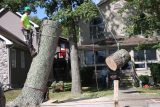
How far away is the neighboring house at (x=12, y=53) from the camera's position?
2592cm

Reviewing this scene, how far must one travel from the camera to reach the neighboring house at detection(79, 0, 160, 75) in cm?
3169

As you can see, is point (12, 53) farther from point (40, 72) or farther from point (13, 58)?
point (40, 72)

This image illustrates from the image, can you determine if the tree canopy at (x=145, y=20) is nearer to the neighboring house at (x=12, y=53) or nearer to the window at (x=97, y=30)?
the neighboring house at (x=12, y=53)

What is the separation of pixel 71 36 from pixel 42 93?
848 centimetres

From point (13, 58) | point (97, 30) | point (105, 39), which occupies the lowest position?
point (13, 58)

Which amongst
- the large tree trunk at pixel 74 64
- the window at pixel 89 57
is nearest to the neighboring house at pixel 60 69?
the window at pixel 89 57

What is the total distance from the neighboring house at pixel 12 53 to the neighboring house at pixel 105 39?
4.66 meters

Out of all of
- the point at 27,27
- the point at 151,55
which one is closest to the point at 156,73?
the point at 151,55

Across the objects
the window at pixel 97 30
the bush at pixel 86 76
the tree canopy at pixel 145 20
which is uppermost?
the window at pixel 97 30

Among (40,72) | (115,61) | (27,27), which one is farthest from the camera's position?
(27,27)

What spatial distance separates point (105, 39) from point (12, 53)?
27.1ft

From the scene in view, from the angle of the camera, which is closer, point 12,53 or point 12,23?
point 12,53

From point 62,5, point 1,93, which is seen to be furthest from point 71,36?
point 1,93

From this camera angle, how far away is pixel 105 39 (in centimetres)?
3253
